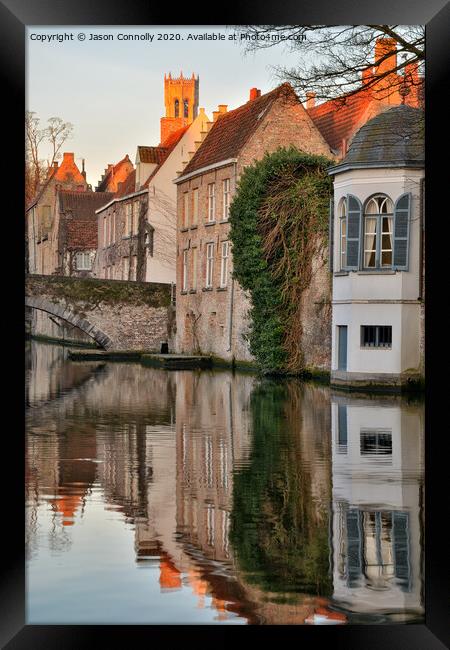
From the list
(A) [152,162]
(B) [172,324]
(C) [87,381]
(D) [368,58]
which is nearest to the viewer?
(D) [368,58]

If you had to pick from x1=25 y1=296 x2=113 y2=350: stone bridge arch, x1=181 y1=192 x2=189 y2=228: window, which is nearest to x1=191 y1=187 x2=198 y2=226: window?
x1=181 y1=192 x2=189 y2=228: window

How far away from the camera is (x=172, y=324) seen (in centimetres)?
3600

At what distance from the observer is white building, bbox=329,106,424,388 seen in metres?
20.7

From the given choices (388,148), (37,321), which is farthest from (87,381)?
(37,321)

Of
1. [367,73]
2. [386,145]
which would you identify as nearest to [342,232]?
[386,145]

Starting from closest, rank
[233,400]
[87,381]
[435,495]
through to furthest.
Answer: [435,495] < [233,400] < [87,381]

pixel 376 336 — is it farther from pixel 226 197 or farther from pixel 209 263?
pixel 209 263

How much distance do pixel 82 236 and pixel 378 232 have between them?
2713 centimetres

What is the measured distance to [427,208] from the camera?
5039 mm

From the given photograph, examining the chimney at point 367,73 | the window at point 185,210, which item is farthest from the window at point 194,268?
the chimney at point 367,73

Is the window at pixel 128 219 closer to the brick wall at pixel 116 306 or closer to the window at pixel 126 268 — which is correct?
the window at pixel 126 268

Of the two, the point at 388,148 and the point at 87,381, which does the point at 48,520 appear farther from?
the point at 87,381

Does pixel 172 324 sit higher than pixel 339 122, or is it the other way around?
pixel 339 122
